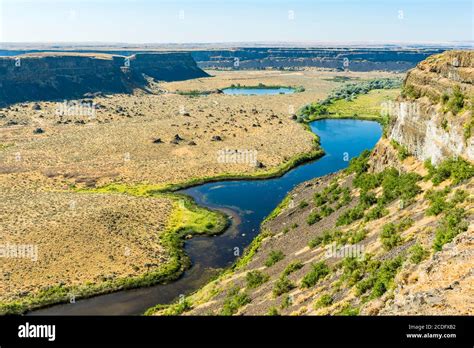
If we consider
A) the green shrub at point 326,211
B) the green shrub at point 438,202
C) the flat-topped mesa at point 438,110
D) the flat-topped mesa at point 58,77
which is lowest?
the green shrub at point 326,211

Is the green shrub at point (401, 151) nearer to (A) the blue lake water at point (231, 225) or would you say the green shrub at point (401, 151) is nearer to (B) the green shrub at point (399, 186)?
(B) the green shrub at point (399, 186)

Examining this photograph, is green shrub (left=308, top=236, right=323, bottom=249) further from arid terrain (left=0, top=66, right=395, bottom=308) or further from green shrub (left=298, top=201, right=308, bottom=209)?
arid terrain (left=0, top=66, right=395, bottom=308)

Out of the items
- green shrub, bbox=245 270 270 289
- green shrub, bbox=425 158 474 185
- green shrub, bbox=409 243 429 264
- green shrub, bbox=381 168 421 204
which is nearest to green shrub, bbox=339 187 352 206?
green shrub, bbox=381 168 421 204

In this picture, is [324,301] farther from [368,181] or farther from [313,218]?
[368,181]

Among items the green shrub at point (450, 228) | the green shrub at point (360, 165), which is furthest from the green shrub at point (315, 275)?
the green shrub at point (360, 165)

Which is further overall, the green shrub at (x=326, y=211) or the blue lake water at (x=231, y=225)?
the green shrub at (x=326, y=211)
